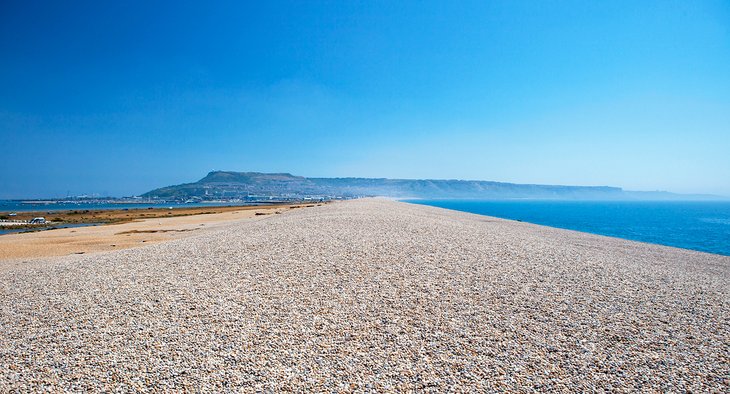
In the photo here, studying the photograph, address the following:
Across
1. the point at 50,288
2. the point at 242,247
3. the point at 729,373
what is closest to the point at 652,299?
the point at 729,373

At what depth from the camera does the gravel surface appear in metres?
5.18

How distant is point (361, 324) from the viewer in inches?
270

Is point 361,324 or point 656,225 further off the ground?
point 361,324

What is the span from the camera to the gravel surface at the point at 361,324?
17.0ft

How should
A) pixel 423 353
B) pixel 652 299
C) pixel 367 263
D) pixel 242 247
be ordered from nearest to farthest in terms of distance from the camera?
pixel 423 353
pixel 652 299
pixel 367 263
pixel 242 247

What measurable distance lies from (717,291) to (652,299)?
3.07 metres

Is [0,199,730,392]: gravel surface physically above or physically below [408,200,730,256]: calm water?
above

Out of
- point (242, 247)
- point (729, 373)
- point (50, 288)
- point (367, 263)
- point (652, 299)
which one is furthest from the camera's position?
point (242, 247)

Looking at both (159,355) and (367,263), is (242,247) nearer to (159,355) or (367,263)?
(367,263)

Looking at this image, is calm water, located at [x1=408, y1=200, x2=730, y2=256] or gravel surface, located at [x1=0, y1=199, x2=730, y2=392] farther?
calm water, located at [x1=408, y1=200, x2=730, y2=256]

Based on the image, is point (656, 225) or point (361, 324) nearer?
point (361, 324)

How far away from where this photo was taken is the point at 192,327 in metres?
6.79

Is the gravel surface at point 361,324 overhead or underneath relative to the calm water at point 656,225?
overhead

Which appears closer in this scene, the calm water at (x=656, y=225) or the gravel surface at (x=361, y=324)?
the gravel surface at (x=361, y=324)
